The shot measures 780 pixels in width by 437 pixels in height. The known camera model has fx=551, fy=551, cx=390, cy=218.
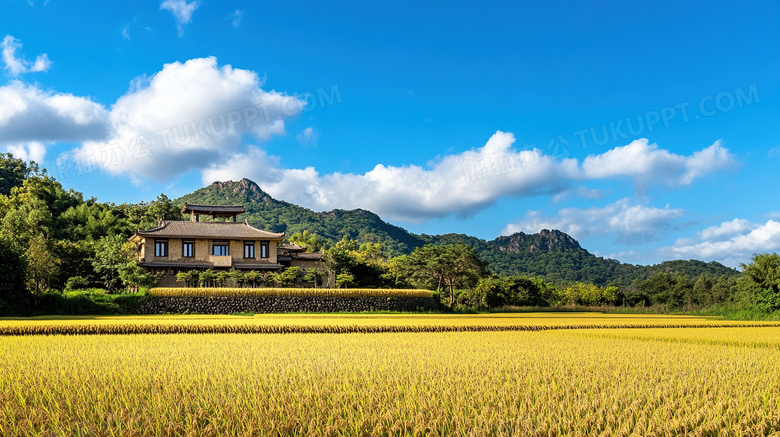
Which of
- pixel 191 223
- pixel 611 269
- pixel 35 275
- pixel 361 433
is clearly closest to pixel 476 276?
pixel 191 223

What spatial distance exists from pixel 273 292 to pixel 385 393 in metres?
23.3

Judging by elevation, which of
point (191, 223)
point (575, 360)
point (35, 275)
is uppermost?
point (191, 223)

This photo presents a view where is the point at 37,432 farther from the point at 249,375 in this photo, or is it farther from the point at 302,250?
the point at 302,250

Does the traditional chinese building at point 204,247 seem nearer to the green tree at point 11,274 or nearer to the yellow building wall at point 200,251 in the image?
the yellow building wall at point 200,251

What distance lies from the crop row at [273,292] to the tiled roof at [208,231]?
6524 mm

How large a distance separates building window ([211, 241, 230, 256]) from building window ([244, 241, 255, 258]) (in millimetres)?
1064

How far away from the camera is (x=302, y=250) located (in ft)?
131

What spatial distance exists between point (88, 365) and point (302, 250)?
108ft

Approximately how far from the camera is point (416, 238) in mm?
76000

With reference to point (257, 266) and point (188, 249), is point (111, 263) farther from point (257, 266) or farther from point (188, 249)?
point (257, 266)

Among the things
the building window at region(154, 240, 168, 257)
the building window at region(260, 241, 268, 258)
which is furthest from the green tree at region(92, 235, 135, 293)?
the building window at region(260, 241, 268, 258)

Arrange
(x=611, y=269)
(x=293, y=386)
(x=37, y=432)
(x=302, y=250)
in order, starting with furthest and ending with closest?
(x=611, y=269), (x=302, y=250), (x=293, y=386), (x=37, y=432)

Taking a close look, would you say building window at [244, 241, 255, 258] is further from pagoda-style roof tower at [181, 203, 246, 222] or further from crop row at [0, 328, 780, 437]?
crop row at [0, 328, 780, 437]

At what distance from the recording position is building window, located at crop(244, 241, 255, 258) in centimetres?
3509
